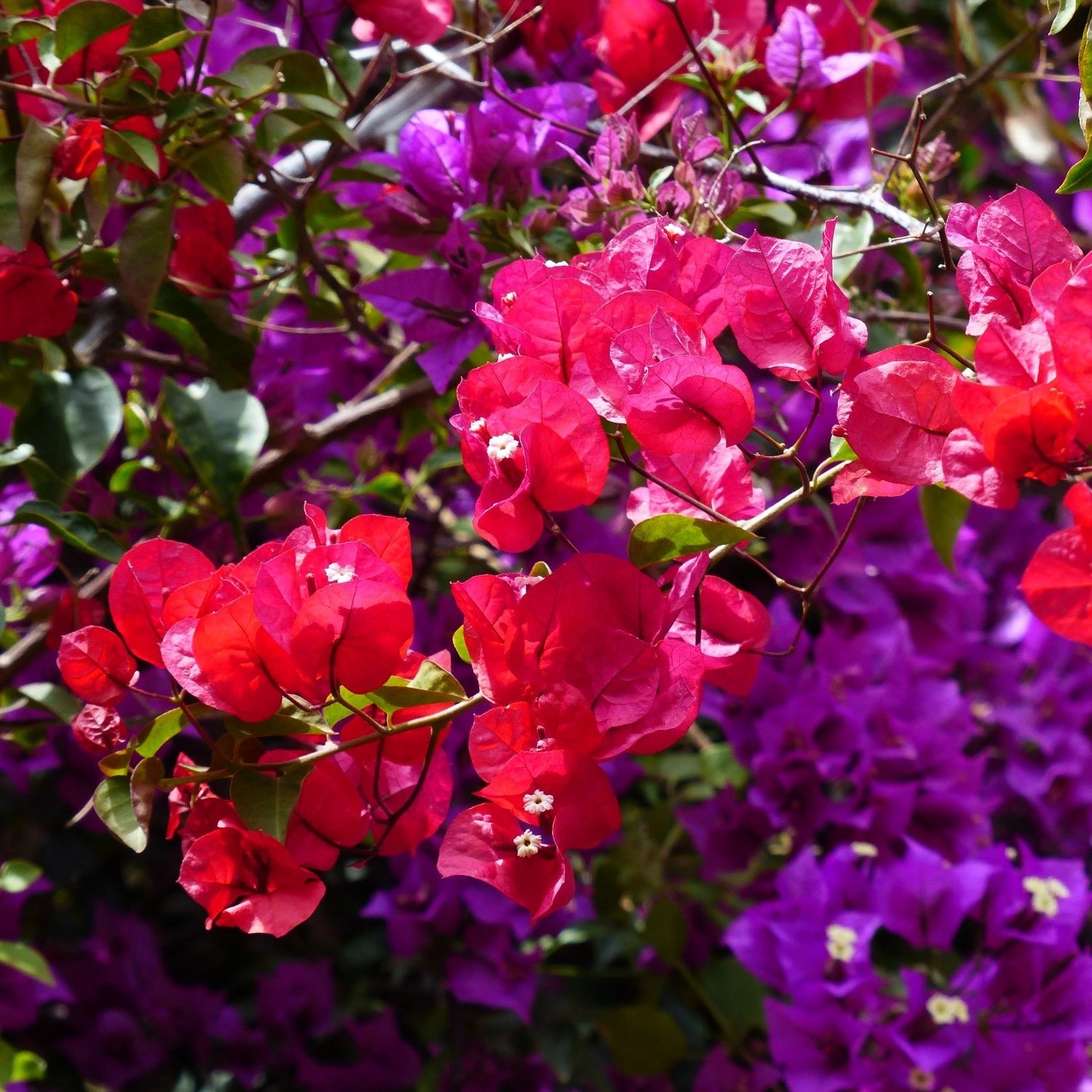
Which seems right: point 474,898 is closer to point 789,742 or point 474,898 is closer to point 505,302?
point 789,742

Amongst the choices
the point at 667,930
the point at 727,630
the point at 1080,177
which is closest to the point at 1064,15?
the point at 1080,177

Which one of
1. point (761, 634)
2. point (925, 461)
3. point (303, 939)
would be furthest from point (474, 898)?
point (925, 461)

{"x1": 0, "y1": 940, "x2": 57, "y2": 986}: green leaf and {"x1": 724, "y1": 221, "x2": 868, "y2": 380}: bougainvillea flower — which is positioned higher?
{"x1": 724, "y1": 221, "x2": 868, "y2": 380}: bougainvillea flower

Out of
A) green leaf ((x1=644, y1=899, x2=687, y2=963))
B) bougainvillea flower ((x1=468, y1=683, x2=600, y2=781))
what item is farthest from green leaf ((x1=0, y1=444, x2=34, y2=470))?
green leaf ((x1=644, y1=899, x2=687, y2=963))

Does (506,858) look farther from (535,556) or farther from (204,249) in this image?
(535,556)

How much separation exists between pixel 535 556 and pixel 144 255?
18.5 inches

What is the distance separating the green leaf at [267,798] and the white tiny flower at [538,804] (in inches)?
3.3

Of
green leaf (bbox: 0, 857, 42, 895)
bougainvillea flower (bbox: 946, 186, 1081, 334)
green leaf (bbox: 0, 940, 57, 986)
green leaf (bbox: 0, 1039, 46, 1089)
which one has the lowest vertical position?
green leaf (bbox: 0, 1039, 46, 1089)

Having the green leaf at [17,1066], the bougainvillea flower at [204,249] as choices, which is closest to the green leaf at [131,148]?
the bougainvillea flower at [204,249]

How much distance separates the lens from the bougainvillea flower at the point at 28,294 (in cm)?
65

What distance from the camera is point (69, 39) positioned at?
615mm

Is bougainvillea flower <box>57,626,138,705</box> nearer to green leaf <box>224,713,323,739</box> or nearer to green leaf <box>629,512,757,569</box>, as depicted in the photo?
green leaf <box>224,713,323,739</box>

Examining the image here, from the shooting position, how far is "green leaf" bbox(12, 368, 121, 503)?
74 cm

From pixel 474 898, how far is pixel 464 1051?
0.57 feet
